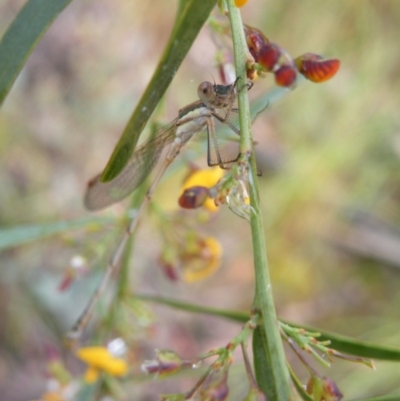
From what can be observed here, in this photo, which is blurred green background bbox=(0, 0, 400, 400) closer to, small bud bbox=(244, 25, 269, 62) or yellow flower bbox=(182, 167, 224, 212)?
yellow flower bbox=(182, 167, 224, 212)

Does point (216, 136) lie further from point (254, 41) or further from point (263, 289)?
point (263, 289)

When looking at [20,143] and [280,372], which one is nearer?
[280,372]

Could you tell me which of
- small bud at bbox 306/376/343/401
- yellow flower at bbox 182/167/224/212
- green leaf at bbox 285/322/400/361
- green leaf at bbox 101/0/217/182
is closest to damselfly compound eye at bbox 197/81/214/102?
green leaf at bbox 101/0/217/182

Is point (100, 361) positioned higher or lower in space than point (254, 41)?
lower

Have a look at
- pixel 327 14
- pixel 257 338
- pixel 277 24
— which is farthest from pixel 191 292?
pixel 257 338

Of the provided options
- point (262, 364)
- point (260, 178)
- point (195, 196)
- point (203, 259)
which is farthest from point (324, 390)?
point (260, 178)

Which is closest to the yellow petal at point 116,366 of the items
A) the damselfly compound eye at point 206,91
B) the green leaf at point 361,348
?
the green leaf at point 361,348

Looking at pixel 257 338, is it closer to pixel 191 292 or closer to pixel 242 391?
pixel 242 391
